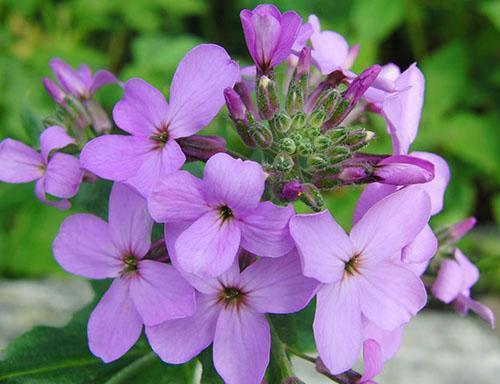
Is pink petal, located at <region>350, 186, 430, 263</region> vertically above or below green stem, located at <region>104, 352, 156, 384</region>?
above

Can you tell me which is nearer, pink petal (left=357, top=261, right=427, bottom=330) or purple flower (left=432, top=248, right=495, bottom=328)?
pink petal (left=357, top=261, right=427, bottom=330)

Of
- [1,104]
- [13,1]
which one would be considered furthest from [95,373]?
[13,1]

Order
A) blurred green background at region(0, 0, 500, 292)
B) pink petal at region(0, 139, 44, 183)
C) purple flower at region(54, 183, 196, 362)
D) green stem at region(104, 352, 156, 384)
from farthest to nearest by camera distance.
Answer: blurred green background at region(0, 0, 500, 292)
green stem at region(104, 352, 156, 384)
pink petal at region(0, 139, 44, 183)
purple flower at region(54, 183, 196, 362)

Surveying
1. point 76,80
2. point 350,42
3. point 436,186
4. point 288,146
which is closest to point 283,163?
point 288,146

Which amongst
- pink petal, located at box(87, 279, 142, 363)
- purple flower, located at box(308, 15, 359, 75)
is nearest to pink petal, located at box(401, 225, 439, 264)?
purple flower, located at box(308, 15, 359, 75)

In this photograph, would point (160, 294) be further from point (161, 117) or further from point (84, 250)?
point (161, 117)

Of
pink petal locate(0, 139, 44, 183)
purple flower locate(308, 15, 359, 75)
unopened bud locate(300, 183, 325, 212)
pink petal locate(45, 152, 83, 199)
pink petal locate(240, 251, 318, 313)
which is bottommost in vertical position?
pink petal locate(240, 251, 318, 313)

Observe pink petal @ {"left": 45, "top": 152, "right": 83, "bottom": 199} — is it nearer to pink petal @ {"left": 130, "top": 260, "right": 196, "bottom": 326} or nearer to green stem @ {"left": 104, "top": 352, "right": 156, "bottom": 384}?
pink petal @ {"left": 130, "top": 260, "right": 196, "bottom": 326}

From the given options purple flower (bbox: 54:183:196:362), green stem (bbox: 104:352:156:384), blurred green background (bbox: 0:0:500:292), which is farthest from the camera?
blurred green background (bbox: 0:0:500:292)
